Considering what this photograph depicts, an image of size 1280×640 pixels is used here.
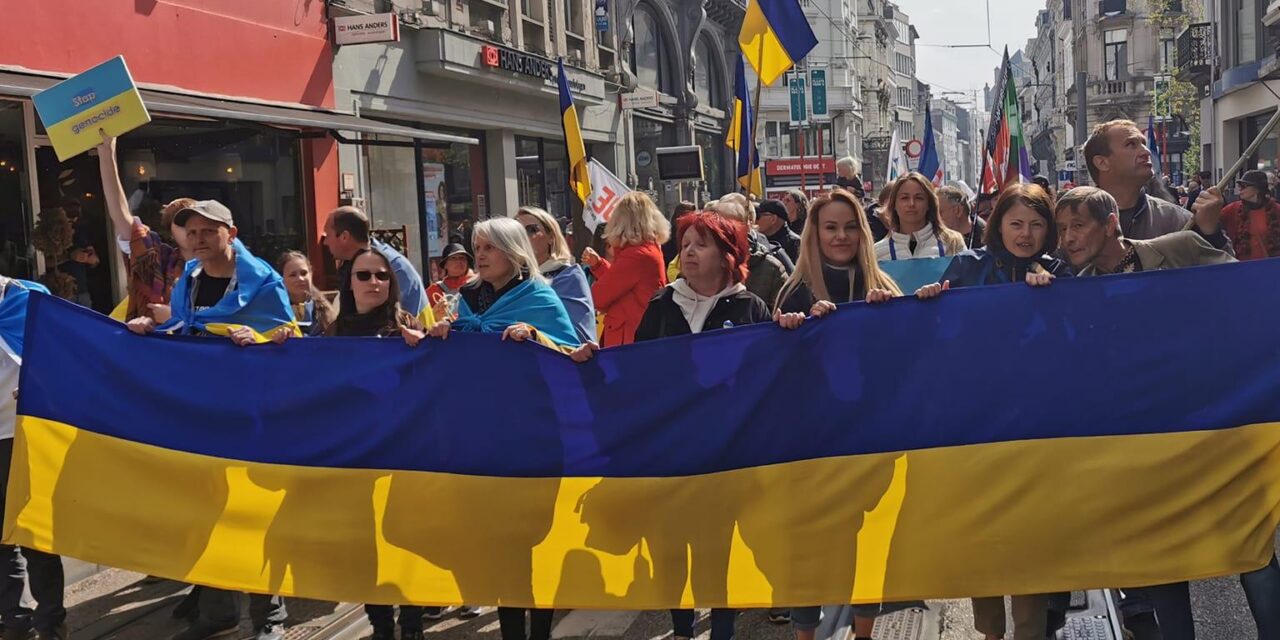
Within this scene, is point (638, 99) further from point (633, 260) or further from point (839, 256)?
point (839, 256)

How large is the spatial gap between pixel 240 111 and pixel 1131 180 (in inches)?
361

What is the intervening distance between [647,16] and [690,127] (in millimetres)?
3644

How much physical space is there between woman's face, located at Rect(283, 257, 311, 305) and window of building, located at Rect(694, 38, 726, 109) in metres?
29.0

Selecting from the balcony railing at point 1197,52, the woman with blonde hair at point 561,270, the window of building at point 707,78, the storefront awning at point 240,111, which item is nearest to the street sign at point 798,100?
the window of building at point 707,78

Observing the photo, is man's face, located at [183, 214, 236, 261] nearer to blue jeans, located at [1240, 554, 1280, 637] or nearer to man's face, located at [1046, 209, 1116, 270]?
man's face, located at [1046, 209, 1116, 270]

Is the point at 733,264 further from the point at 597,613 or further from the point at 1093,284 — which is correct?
the point at 597,613

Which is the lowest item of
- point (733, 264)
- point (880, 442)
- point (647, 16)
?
point (880, 442)

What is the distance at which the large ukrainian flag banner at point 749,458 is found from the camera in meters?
4.14

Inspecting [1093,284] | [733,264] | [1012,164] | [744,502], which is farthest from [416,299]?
[1012,164]

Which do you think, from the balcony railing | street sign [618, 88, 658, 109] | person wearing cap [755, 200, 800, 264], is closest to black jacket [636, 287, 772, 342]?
person wearing cap [755, 200, 800, 264]

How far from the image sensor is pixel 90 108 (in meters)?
5.68

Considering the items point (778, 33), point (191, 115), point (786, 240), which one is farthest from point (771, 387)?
point (191, 115)

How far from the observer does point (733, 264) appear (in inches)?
188

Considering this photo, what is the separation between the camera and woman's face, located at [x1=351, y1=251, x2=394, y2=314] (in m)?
5.16
